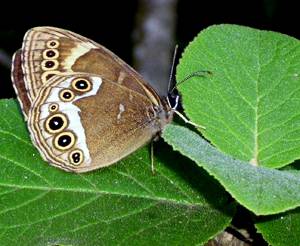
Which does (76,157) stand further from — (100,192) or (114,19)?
(114,19)

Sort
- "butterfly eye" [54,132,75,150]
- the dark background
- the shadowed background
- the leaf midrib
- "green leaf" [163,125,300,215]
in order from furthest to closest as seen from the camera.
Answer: the dark background < the shadowed background < "butterfly eye" [54,132,75,150] < the leaf midrib < "green leaf" [163,125,300,215]

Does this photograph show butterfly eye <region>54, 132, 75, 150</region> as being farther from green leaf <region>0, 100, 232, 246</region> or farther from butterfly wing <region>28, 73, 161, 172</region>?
green leaf <region>0, 100, 232, 246</region>

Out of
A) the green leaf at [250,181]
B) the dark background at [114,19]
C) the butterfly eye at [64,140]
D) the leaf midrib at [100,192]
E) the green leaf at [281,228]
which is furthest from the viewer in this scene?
the dark background at [114,19]

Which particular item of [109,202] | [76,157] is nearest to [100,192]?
[109,202]

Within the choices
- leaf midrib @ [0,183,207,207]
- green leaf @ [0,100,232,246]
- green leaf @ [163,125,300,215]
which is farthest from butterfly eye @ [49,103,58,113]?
green leaf @ [163,125,300,215]

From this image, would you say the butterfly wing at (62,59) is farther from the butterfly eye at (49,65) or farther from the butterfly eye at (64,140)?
the butterfly eye at (64,140)

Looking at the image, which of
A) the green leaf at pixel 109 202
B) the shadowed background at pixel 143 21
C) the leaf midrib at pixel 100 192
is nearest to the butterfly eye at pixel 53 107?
the green leaf at pixel 109 202

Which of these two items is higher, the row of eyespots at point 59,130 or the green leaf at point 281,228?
the green leaf at point 281,228
